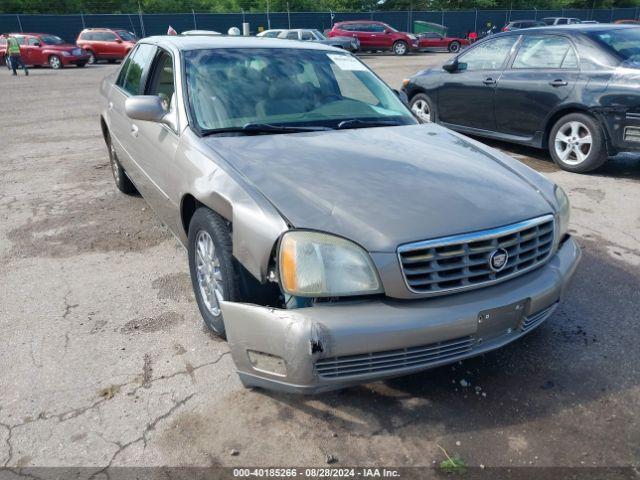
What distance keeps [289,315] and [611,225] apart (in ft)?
12.8

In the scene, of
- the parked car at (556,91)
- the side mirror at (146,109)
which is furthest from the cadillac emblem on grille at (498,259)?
the parked car at (556,91)

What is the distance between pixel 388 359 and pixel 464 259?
1.84 feet

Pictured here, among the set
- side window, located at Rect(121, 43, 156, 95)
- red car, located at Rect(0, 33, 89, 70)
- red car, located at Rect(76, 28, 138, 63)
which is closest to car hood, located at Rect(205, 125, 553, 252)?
side window, located at Rect(121, 43, 156, 95)

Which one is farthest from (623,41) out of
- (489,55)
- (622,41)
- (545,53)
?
(489,55)

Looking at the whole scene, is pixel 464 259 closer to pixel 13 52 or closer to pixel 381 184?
pixel 381 184

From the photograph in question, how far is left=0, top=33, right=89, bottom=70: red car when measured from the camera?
23547 mm

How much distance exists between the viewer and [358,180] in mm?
2727

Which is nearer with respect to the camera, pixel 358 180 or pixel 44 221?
pixel 358 180

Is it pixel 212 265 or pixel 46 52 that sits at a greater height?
pixel 46 52

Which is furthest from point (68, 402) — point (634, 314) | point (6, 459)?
point (634, 314)

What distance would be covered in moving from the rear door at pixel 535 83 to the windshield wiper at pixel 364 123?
3.63 m

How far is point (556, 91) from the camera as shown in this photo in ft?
21.1

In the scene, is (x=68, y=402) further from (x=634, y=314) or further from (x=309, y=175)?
(x=634, y=314)

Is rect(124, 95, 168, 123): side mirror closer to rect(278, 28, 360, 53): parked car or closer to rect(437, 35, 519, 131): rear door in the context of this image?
rect(437, 35, 519, 131): rear door
